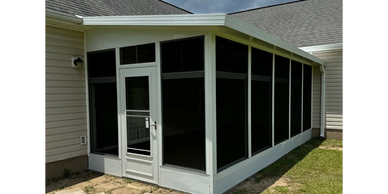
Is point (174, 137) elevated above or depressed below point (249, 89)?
below

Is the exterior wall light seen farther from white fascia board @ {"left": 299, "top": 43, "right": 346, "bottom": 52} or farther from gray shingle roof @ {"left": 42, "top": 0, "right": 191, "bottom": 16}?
white fascia board @ {"left": 299, "top": 43, "right": 346, "bottom": 52}

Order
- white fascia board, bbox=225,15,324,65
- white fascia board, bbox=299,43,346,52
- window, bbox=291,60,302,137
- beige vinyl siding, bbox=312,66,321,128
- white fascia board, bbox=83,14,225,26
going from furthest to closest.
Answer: beige vinyl siding, bbox=312,66,321,128 < white fascia board, bbox=299,43,346,52 < window, bbox=291,60,302,137 < white fascia board, bbox=225,15,324,65 < white fascia board, bbox=83,14,225,26

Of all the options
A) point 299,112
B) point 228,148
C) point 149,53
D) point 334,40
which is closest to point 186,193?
point 149,53

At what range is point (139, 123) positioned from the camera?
4520mm

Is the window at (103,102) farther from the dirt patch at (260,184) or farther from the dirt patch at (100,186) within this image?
the dirt patch at (260,184)

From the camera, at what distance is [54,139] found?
466cm

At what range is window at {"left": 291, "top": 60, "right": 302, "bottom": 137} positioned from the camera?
22.5 feet

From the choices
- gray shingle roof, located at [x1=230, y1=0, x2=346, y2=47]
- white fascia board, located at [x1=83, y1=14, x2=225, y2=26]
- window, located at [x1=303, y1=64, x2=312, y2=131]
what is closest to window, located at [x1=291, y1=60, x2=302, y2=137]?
window, located at [x1=303, y1=64, x2=312, y2=131]

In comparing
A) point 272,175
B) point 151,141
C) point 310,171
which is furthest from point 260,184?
point 151,141

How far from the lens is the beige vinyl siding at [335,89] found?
26.8 ft

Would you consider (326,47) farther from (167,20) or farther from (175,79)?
(167,20)

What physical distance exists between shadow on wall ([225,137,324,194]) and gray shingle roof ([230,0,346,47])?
433 cm
